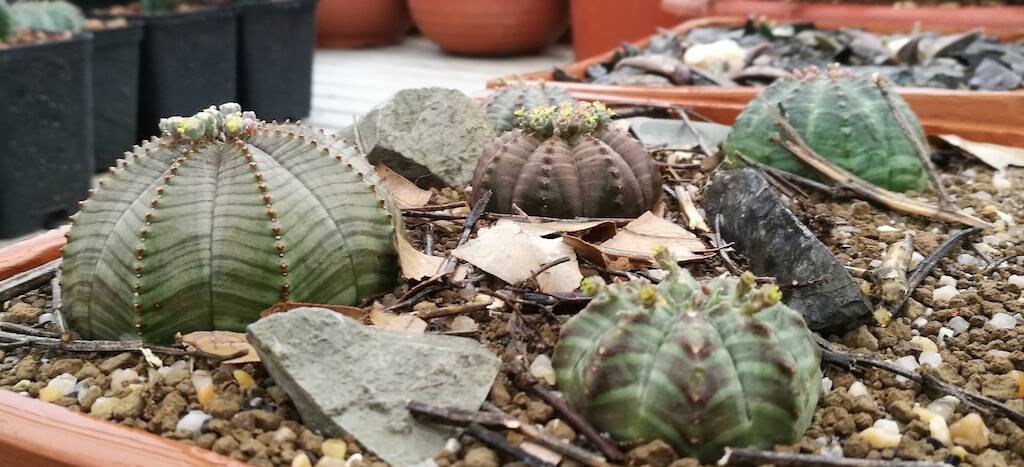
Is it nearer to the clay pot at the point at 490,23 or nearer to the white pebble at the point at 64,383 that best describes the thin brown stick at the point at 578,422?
the white pebble at the point at 64,383

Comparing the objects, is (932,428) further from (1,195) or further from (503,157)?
(1,195)

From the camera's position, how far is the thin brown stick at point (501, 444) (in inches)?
51.6

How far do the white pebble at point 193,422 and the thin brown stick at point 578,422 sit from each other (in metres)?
0.48

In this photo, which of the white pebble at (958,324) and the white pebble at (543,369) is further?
the white pebble at (958,324)

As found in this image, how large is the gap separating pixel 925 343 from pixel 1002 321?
→ 0.21 metres

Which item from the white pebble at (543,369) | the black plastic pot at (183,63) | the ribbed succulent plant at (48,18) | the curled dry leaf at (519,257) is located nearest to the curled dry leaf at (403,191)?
the curled dry leaf at (519,257)

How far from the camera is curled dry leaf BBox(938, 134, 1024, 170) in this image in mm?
2891

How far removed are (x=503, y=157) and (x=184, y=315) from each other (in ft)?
2.42

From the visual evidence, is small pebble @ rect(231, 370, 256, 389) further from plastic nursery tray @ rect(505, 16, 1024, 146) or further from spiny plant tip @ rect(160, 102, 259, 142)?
plastic nursery tray @ rect(505, 16, 1024, 146)

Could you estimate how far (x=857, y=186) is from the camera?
2.45 m

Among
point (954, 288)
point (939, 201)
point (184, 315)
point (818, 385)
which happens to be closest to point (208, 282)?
point (184, 315)

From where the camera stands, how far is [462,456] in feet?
4.42

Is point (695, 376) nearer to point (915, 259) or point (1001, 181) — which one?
point (915, 259)

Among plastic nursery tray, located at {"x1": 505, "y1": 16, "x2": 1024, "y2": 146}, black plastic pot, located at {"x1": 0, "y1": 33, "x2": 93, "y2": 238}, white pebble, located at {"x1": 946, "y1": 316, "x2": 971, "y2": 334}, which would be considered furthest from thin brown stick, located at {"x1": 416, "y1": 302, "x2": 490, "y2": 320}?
black plastic pot, located at {"x1": 0, "y1": 33, "x2": 93, "y2": 238}
